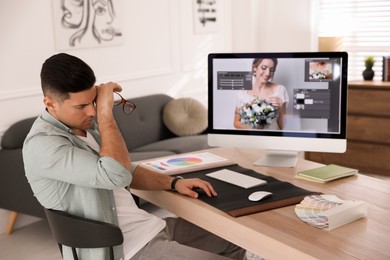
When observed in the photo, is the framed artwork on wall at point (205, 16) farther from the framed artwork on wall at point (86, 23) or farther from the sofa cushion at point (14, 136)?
the sofa cushion at point (14, 136)

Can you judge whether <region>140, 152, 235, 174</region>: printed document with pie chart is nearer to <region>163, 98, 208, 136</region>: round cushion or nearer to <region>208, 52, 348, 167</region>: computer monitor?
<region>208, 52, 348, 167</region>: computer monitor

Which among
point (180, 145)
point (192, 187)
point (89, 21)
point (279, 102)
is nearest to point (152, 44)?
point (89, 21)

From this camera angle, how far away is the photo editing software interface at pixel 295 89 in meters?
2.89

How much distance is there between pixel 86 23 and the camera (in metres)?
5.15

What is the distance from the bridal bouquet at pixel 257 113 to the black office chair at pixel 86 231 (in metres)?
1.15

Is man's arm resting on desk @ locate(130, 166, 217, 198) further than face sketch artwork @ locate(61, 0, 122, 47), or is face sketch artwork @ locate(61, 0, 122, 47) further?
face sketch artwork @ locate(61, 0, 122, 47)

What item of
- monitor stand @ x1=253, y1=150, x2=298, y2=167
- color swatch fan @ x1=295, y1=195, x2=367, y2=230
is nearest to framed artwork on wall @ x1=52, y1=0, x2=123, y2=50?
monitor stand @ x1=253, y1=150, x2=298, y2=167

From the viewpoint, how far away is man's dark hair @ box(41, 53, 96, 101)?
7.14ft

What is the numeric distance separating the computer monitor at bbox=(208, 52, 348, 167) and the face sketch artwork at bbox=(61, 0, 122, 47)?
2335 mm

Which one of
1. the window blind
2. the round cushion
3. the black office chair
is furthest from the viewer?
the window blind

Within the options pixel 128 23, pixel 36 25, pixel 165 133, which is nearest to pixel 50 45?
pixel 36 25

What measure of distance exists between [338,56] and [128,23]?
3.08 meters

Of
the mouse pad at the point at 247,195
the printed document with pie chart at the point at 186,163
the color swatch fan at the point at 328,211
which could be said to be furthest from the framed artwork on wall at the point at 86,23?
the color swatch fan at the point at 328,211

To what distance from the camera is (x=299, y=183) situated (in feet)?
8.80
